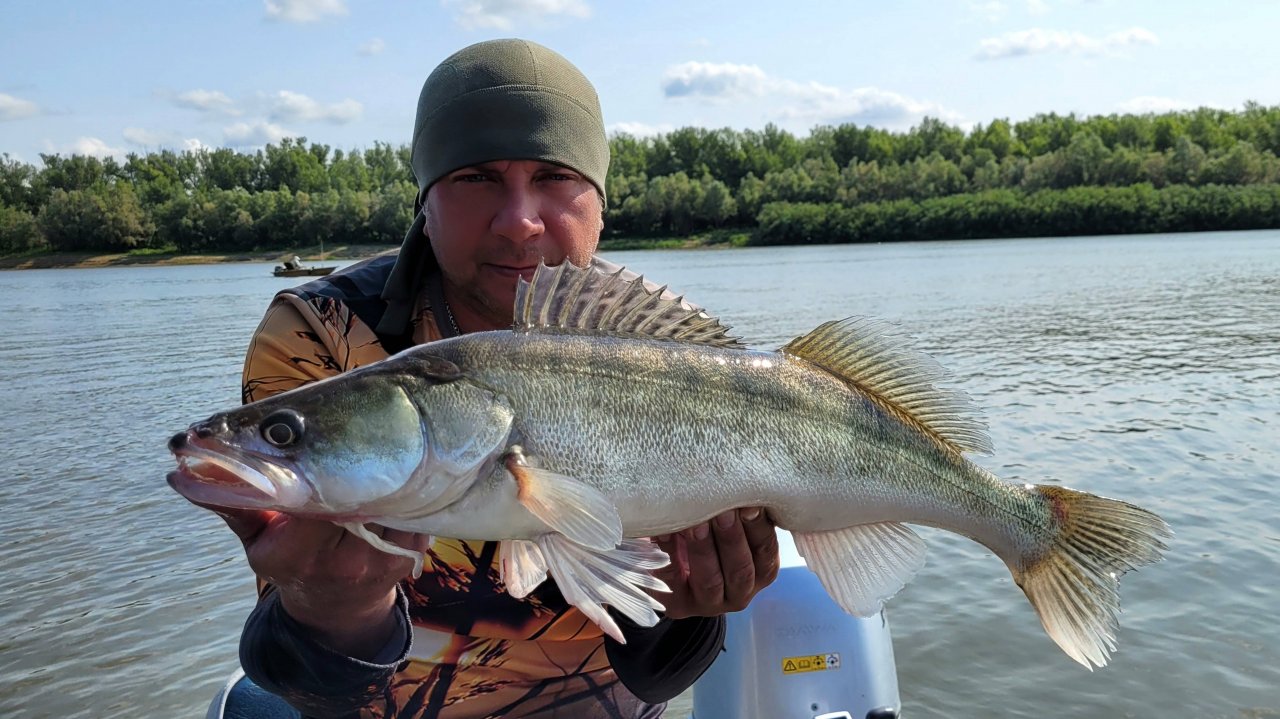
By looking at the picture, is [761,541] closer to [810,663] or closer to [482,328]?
[482,328]

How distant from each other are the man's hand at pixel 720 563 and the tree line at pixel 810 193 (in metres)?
79.3

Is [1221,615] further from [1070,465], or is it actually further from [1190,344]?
[1190,344]

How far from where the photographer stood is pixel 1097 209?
252ft

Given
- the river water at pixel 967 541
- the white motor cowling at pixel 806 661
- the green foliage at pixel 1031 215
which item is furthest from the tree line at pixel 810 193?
the white motor cowling at pixel 806 661

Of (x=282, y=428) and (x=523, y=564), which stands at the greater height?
(x=282, y=428)

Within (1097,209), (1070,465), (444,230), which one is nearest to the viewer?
(444,230)

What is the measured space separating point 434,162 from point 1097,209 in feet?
270

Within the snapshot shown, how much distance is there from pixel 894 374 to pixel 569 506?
4.03 ft

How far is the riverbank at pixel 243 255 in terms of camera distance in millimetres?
85438

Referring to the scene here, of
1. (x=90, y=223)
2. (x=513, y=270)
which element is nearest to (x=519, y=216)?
(x=513, y=270)

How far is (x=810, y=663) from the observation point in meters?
4.45

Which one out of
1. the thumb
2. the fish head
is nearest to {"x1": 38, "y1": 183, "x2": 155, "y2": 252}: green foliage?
the thumb

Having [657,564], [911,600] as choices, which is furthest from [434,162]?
[911,600]

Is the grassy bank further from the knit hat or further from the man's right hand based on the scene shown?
the man's right hand
